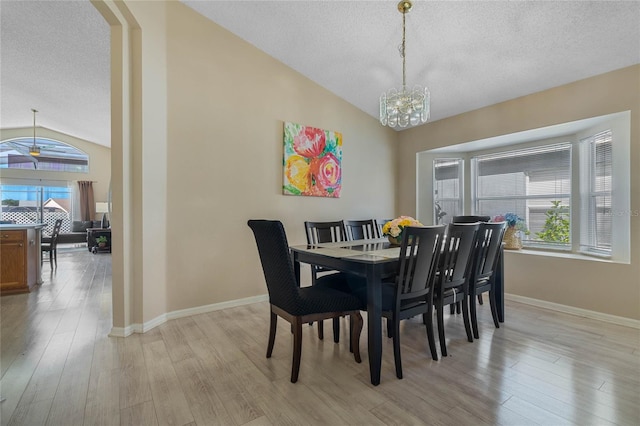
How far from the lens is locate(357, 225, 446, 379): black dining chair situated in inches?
74.3

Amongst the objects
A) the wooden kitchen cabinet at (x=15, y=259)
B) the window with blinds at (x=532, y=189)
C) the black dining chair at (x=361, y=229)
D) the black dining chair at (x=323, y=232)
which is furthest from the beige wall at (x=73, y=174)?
the window with blinds at (x=532, y=189)

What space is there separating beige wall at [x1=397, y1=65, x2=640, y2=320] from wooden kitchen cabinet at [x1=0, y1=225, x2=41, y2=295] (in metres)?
5.98

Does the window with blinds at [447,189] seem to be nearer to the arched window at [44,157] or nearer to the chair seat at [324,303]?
the chair seat at [324,303]

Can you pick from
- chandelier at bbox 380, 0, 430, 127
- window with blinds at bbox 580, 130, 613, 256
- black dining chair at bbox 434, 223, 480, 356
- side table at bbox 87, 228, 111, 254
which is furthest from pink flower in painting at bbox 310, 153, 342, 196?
side table at bbox 87, 228, 111, 254

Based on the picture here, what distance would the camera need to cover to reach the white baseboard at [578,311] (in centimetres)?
274

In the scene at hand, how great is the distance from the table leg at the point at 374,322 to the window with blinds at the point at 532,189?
3205mm

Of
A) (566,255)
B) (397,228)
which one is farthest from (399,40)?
(566,255)

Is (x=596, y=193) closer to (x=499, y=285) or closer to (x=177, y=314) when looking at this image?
(x=499, y=285)

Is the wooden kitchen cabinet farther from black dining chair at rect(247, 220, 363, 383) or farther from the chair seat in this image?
the chair seat

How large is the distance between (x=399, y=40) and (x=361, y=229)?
2.07 meters

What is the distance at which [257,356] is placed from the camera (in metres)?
2.16

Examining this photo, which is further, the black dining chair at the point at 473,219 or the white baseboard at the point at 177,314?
the black dining chair at the point at 473,219

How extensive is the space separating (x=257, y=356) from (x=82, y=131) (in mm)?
8910

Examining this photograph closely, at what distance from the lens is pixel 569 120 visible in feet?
10.2
